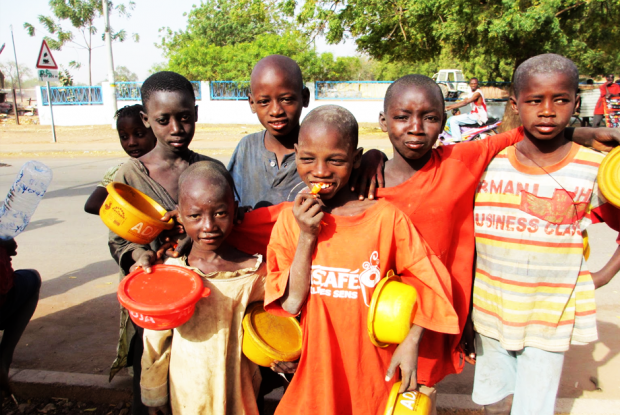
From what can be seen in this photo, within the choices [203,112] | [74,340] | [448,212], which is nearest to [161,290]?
[448,212]

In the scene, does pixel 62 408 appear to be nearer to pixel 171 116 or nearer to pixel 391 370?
pixel 171 116

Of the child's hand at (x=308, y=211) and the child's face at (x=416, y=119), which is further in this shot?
the child's face at (x=416, y=119)

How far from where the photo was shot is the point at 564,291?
2188 mm

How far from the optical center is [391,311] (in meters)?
1.77

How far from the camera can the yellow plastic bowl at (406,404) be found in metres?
1.80

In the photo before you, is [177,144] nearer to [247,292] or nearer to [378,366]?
[247,292]

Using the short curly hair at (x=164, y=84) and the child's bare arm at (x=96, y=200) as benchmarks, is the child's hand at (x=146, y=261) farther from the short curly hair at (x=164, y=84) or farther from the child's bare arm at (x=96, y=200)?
the short curly hair at (x=164, y=84)

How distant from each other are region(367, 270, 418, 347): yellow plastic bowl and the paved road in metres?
1.64

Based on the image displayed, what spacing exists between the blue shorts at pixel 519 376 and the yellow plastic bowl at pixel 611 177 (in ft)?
2.59

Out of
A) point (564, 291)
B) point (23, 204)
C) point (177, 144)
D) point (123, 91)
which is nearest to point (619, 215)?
point (564, 291)

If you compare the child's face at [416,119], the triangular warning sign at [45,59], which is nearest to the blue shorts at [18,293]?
the child's face at [416,119]

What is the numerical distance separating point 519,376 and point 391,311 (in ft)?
3.31

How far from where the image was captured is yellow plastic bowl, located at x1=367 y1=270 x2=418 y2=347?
177cm

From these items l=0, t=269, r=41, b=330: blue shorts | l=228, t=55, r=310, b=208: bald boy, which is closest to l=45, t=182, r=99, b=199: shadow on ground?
l=0, t=269, r=41, b=330: blue shorts
